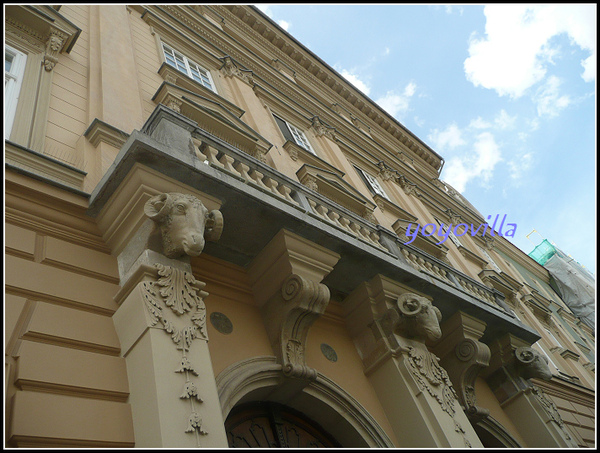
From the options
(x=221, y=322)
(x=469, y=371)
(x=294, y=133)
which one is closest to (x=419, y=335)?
(x=469, y=371)

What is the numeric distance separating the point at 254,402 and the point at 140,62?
22.7 feet

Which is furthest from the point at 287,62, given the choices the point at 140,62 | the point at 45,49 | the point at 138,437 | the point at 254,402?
the point at 138,437

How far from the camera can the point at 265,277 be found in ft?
18.5

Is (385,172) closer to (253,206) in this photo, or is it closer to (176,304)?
(253,206)

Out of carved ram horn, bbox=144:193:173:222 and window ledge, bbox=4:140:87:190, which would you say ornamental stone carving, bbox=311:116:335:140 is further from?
carved ram horn, bbox=144:193:173:222

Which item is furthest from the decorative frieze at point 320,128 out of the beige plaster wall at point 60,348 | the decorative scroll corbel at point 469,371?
the beige plaster wall at point 60,348

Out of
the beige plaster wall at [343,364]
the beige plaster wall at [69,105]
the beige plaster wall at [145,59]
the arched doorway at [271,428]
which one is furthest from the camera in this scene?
the beige plaster wall at [145,59]

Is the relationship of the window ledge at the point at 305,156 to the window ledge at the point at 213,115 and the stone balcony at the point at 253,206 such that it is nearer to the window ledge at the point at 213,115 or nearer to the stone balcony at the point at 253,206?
the window ledge at the point at 213,115

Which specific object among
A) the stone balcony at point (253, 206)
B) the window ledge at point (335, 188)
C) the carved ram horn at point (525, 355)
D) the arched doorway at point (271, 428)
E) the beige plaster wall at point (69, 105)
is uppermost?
the window ledge at point (335, 188)

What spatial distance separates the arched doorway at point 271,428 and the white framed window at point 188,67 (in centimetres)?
746

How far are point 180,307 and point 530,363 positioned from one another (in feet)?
23.2

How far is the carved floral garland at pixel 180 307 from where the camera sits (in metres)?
3.62

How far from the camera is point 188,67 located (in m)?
10.5

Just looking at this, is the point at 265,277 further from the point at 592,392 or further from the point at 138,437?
the point at 592,392
